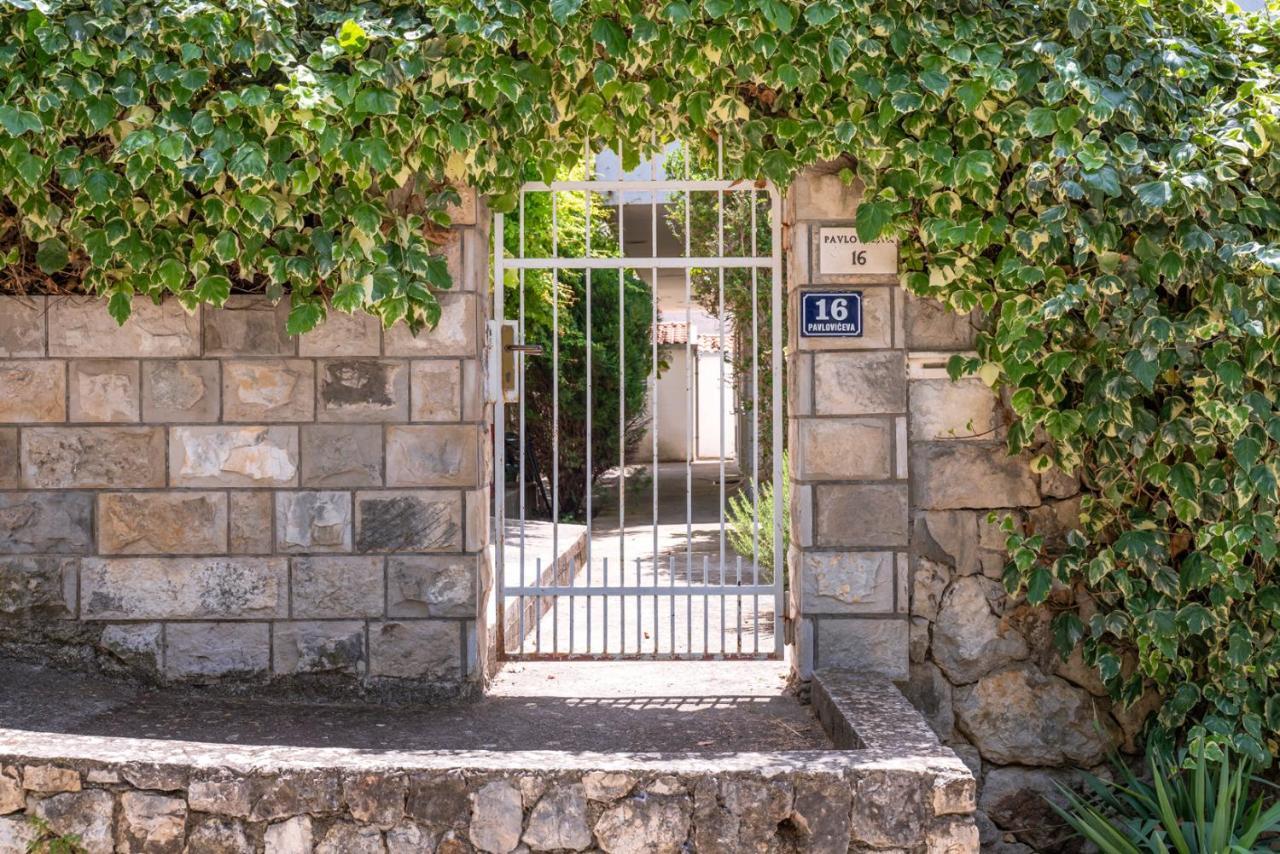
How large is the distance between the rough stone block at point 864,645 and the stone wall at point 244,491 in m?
1.22

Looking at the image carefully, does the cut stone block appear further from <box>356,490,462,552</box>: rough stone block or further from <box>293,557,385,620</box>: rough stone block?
<box>356,490,462,552</box>: rough stone block

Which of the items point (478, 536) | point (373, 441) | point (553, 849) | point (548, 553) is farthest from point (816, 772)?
point (548, 553)

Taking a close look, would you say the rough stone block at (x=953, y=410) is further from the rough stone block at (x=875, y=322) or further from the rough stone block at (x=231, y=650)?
the rough stone block at (x=231, y=650)

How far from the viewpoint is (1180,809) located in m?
3.77

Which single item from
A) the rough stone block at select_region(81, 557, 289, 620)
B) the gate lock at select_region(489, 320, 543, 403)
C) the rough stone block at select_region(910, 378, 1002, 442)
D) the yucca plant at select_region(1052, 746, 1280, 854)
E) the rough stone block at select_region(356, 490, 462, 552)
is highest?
the gate lock at select_region(489, 320, 543, 403)

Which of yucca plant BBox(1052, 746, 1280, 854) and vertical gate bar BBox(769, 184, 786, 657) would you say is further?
vertical gate bar BBox(769, 184, 786, 657)

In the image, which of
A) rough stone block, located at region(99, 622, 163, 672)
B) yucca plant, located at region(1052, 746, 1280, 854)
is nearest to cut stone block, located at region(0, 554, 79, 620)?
rough stone block, located at region(99, 622, 163, 672)

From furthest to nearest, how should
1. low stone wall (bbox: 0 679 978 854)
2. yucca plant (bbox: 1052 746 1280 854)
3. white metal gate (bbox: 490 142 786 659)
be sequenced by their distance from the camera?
1. white metal gate (bbox: 490 142 786 659)
2. yucca plant (bbox: 1052 746 1280 854)
3. low stone wall (bbox: 0 679 978 854)

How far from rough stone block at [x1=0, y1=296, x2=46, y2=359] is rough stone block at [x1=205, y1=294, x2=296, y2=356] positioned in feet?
1.86

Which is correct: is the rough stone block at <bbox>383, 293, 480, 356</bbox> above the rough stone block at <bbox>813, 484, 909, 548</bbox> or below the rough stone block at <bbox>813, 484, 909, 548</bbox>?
above

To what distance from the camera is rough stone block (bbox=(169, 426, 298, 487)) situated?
4.09 metres

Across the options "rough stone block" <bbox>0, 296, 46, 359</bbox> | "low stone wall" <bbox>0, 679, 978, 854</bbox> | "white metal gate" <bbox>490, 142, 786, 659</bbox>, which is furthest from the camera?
"white metal gate" <bbox>490, 142, 786, 659</bbox>

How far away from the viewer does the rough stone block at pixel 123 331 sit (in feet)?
13.4

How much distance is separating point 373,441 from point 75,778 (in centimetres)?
148
